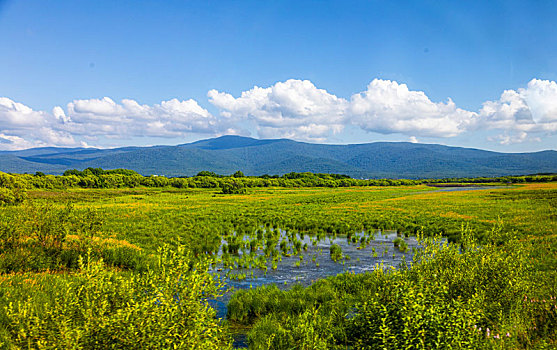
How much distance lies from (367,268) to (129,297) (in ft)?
51.0

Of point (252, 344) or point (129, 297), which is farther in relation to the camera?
point (252, 344)

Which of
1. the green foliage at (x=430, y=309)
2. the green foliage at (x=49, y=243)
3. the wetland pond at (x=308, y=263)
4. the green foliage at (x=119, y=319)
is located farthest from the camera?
the wetland pond at (x=308, y=263)

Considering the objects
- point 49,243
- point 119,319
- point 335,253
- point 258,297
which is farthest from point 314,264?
point 119,319

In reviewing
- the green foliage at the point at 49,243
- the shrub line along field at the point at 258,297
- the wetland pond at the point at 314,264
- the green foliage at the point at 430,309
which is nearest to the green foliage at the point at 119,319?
the shrub line along field at the point at 258,297

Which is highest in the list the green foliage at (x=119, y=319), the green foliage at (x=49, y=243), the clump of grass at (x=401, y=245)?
the green foliage at (x=119, y=319)

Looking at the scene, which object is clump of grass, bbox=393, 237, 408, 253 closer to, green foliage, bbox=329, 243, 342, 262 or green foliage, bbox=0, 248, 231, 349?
green foliage, bbox=329, 243, 342, 262

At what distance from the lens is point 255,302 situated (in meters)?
12.6

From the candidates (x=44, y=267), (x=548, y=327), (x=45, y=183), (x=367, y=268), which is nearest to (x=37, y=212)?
(x=44, y=267)

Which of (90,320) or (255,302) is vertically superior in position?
(90,320)

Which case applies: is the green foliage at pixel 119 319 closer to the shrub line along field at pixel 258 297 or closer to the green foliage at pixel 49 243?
the shrub line along field at pixel 258 297

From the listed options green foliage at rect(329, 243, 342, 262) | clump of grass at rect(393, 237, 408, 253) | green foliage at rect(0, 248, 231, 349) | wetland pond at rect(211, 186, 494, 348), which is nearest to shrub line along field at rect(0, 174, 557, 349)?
green foliage at rect(0, 248, 231, 349)

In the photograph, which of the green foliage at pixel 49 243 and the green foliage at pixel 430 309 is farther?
the green foliage at pixel 49 243

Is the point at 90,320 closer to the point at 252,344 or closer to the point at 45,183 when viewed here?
the point at 252,344

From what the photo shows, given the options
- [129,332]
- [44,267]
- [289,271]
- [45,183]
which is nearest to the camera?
[129,332]
